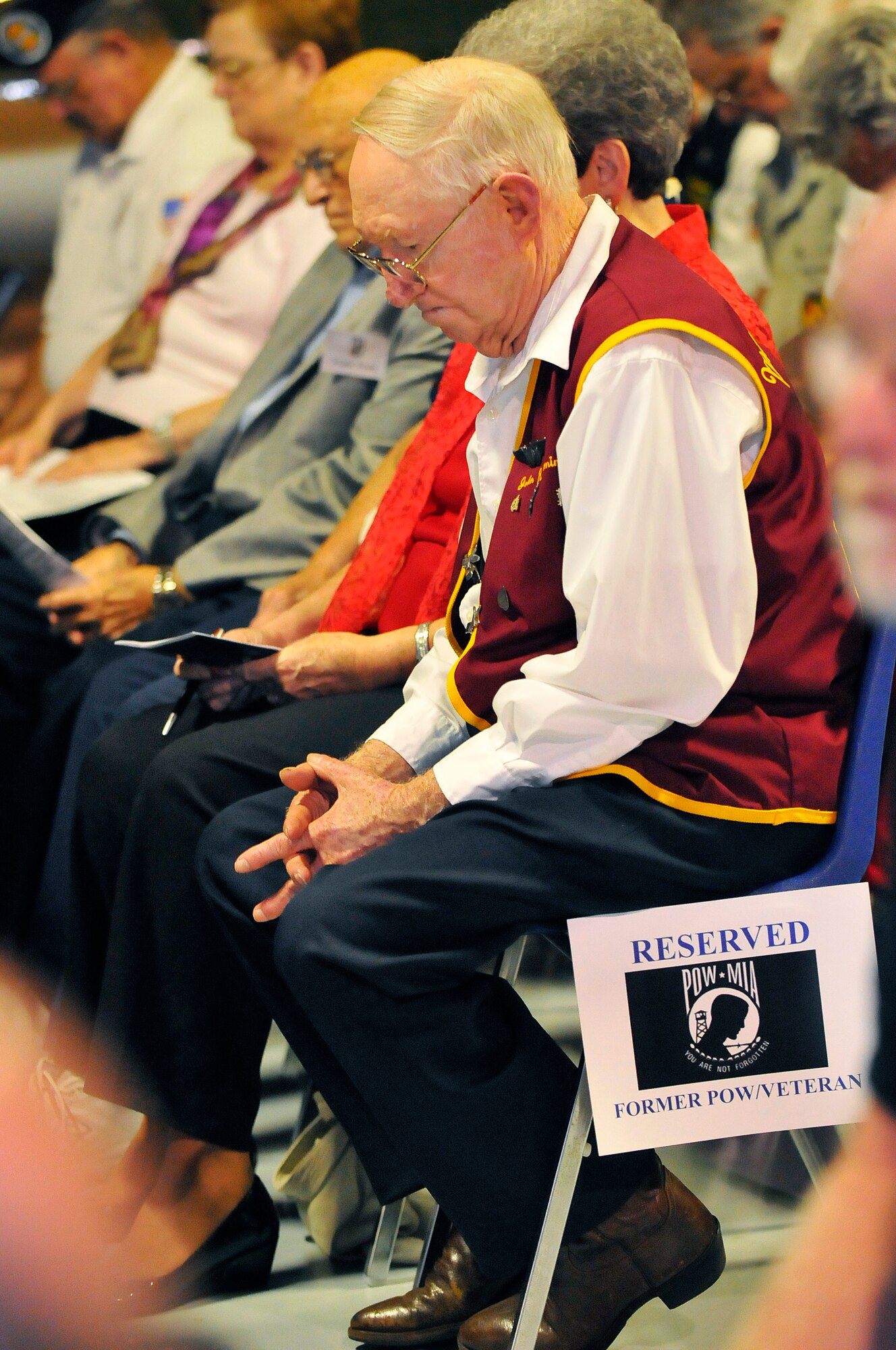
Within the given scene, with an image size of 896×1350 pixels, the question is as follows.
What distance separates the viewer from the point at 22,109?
4148 mm

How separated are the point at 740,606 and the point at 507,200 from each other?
51 centimetres

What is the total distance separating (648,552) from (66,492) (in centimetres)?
217

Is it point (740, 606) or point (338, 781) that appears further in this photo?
point (338, 781)

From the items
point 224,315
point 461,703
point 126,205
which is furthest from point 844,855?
point 126,205

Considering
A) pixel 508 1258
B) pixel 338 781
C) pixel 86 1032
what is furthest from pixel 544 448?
pixel 86 1032

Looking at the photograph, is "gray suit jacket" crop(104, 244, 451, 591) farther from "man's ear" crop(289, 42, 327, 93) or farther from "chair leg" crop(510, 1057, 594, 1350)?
"chair leg" crop(510, 1057, 594, 1350)

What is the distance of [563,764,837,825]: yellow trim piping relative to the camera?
132cm

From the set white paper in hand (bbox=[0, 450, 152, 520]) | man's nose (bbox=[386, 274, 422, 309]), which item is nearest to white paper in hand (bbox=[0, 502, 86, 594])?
white paper in hand (bbox=[0, 450, 152, 520])

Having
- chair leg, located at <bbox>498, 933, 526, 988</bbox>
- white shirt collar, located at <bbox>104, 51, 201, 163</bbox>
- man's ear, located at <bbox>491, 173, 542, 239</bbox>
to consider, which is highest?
man's ear, located at <bbox>491, 173, 542, 239</bbox>

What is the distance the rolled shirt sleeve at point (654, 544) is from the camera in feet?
4.18

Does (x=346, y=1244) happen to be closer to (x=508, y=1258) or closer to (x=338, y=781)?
(x=508, y=1258)

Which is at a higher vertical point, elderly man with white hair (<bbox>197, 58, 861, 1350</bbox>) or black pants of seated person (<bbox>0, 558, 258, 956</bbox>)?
elderly man with white hair (<bbox>197, 58, 861, 1350</bbox>)

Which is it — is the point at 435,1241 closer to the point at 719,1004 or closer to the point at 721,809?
the point at 719,1004

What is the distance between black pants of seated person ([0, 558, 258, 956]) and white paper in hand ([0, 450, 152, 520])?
1.14ft
